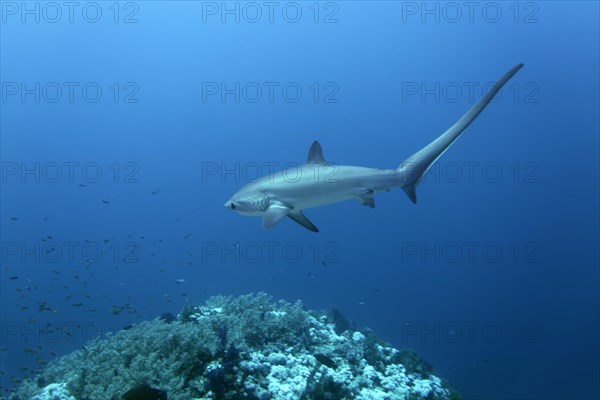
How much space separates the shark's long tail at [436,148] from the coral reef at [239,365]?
10.3 feet

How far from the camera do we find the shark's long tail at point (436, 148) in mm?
6492

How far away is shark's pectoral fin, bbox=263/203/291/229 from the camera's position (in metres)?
6.86

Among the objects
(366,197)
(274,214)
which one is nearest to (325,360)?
(274,214)

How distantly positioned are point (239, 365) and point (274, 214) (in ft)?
7.34

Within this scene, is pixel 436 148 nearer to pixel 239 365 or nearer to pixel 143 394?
pixel 239 365

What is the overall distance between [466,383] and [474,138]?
84.7ft

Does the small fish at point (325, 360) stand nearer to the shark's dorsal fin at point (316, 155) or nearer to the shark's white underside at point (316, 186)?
the shark's white underside at point (316, 186)

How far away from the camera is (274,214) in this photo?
694 cm

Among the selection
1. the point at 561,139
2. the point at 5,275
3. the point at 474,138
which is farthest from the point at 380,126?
the point at 5,275

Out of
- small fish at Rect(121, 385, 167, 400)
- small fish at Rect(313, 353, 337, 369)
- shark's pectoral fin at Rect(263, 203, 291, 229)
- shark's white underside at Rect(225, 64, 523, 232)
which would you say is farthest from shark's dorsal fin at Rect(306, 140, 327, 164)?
small fish at Rect(121, 385, 167, 400)

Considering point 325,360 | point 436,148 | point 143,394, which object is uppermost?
point 436,148

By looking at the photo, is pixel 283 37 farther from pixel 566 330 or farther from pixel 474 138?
pixel 566 330

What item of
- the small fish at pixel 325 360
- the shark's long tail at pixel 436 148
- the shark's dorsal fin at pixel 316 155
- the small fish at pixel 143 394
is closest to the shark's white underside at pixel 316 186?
the shark's long tail at pixel 436 148

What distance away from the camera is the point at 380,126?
159 ft
